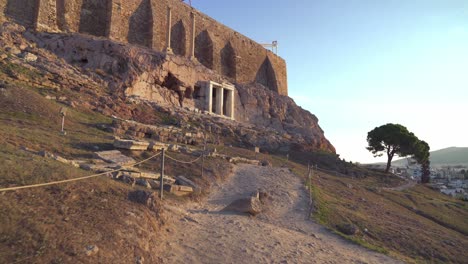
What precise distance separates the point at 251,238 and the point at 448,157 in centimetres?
17332

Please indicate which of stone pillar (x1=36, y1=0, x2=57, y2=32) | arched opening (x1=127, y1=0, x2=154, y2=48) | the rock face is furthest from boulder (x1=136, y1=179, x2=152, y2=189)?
arched opening (x1=127, y1=0, x2=154, y2=48)

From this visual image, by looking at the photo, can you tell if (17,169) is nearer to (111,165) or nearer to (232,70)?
(111,165)

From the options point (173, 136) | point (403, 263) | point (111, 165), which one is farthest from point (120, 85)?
point (403, 263)

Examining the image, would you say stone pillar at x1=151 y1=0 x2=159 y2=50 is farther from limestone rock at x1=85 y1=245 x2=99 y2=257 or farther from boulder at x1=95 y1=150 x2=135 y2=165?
limestone rock at x1=85 y1=245 x2=99 y2=257

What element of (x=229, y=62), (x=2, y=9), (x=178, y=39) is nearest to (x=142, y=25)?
(x=178, y=39)

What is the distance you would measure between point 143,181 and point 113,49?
16560mm

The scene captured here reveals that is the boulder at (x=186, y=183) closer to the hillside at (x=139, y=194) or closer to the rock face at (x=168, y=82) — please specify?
the hillside at (x=139, y=194)

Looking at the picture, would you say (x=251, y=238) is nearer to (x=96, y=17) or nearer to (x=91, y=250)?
(x=91, y=250)

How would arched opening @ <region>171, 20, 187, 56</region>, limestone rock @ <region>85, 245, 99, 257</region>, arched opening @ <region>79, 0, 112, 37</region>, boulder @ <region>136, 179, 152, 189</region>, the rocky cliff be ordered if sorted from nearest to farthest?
limestone rock @ <region>85, 245, 99, 257</region>
boulder @ <region>136, 179, 152, 189</region>
the rocky cliff
arched opening @ <region>79, 0, 112, 37</region>
arched opening @ <region>171, 20, 187, 56</region>

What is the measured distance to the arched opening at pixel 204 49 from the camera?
115 ft

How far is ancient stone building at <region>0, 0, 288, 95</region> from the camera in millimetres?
22766

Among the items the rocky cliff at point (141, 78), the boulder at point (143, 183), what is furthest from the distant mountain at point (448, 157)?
the boulder at point (143, 183)

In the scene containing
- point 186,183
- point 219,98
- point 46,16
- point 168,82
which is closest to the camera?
point 186,183

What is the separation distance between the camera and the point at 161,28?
30438mm
